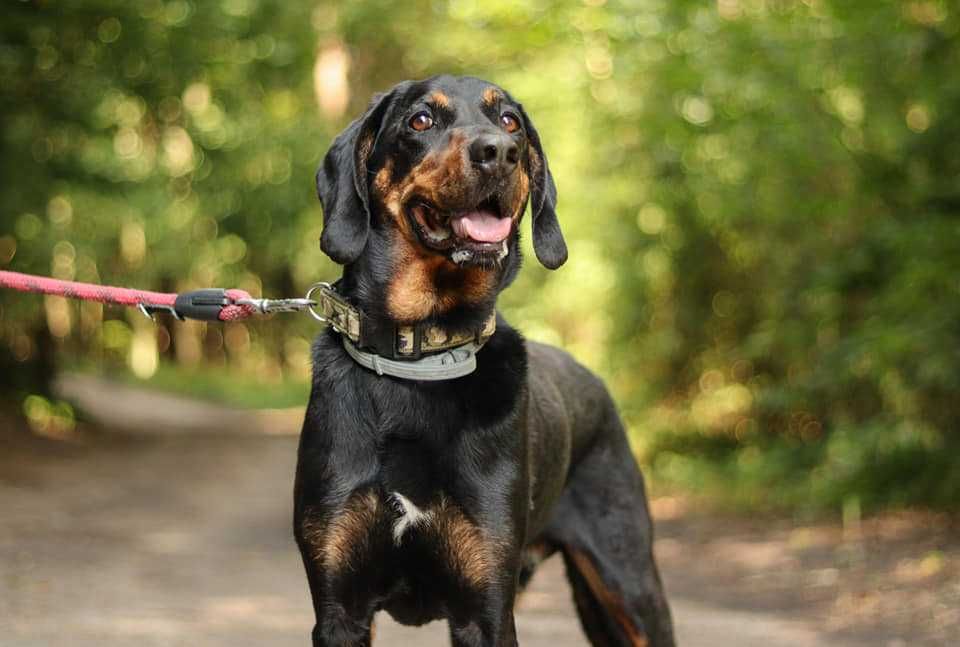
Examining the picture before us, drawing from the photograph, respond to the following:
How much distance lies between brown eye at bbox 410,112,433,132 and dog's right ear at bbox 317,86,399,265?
6.4 inches

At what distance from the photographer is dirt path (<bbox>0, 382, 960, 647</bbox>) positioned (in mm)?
7027

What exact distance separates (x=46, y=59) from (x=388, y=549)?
9902 millimetres

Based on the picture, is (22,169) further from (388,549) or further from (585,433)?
(388,549)

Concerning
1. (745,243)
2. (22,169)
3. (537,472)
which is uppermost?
(22,169)

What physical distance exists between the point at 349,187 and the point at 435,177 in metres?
0.35

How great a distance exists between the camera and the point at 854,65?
8.31m

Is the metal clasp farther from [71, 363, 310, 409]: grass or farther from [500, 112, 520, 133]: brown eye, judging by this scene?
[71, 363, 310, 409]: grass

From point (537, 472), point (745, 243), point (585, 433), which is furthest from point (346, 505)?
point (745, 243)

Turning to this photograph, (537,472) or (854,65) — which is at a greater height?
(854,65)

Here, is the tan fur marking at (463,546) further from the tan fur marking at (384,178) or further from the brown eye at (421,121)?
the brown eye at (421,121)

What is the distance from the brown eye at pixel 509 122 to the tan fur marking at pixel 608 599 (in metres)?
1.71

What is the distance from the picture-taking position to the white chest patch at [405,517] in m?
3.66

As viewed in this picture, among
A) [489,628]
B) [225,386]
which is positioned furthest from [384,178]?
[225,386]

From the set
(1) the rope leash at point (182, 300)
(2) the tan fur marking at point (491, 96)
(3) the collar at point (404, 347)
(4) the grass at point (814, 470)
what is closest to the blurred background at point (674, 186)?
(4) the grass at point (814, 470)
